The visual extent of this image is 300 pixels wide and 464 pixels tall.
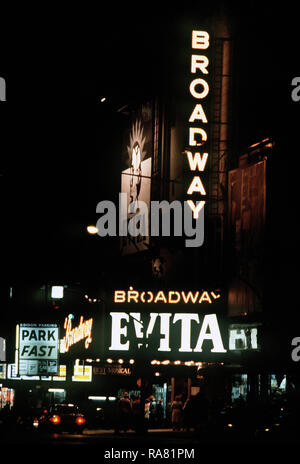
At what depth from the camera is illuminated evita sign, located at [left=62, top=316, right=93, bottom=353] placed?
31.8 metres

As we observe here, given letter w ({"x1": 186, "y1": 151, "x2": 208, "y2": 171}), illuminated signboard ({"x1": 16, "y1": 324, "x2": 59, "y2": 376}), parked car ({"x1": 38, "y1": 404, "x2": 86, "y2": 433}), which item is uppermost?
letter w ({"x1": 186, "y1": 151, "x2": 208, "y2": 171})

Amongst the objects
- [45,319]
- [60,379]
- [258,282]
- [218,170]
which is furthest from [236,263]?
[45,319]

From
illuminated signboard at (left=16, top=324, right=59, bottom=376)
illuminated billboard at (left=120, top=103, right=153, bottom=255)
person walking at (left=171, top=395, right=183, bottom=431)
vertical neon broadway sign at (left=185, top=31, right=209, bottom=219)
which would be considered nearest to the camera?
illuminated signboard at (left=16, top=324, right=59, bottom=376)

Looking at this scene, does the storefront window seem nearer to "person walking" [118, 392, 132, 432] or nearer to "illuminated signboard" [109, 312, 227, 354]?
"person walking" [118, 392, 132, 432]

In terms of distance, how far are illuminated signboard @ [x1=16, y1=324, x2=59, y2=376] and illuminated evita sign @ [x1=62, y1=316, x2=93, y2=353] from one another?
4490mm

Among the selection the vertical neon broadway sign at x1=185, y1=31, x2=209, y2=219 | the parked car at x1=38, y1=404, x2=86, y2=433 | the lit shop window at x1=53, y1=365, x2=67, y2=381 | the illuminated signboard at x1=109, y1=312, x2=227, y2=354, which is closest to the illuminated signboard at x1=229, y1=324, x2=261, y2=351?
the illuminated signboard at x1=109, y1=312, x2=227, y2=354

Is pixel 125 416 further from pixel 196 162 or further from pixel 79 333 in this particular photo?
pixel 196 162

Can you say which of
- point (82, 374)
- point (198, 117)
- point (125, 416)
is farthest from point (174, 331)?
point (82, 374)

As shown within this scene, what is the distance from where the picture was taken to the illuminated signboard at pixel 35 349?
26.9 m

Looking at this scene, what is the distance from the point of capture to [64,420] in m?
34.7

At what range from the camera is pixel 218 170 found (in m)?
32.5

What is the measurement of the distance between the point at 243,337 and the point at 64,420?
9541mm

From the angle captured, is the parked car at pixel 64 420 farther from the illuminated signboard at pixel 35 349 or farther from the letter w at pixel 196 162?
the letter w at pixel 196 162

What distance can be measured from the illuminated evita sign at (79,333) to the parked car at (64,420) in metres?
2.53
